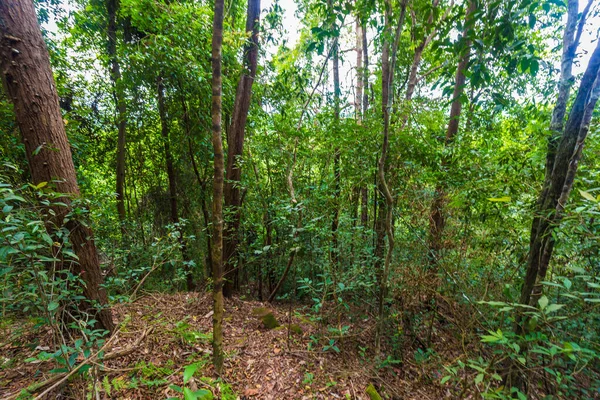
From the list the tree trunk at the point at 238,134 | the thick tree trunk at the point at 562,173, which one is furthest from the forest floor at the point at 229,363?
the thick tree trunk at the point at 562,173

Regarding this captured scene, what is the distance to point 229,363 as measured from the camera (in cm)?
279

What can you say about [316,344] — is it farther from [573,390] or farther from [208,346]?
[573,390]

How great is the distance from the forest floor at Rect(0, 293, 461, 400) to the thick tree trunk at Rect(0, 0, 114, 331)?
2.27 ft

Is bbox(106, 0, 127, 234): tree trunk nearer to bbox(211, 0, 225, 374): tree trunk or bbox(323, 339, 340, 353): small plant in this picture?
bbox(211, 0, 225, 374): tree trunk

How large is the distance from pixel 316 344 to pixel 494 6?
12.8 feet

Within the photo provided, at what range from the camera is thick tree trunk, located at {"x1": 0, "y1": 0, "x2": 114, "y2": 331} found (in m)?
2.04

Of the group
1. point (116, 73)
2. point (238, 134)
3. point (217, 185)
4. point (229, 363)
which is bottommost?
point (229, 363)

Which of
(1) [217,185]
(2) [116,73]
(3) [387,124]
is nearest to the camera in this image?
(1) [217,185]

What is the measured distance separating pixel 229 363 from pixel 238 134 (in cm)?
334

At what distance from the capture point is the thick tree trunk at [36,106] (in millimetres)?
2035

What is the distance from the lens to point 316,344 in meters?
3.36

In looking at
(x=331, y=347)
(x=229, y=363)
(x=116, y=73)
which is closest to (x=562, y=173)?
(x=331, y=347)

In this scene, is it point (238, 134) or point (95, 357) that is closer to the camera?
point (95, 357)

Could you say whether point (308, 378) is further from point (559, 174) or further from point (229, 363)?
point (559, 174)
